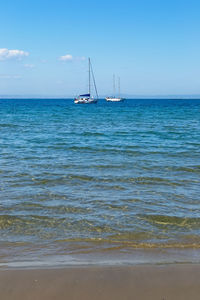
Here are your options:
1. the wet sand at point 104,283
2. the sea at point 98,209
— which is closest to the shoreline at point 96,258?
the sea at point 98,209

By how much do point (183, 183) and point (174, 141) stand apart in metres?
11.0

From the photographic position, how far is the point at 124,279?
16.1 ft

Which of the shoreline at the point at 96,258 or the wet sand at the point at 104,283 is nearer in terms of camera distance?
the wet sand at the point at 104,283

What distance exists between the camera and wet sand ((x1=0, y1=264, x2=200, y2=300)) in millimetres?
4547

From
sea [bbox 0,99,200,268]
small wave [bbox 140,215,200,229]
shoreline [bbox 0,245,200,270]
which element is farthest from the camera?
small wave [bbox 140,215,200,229]

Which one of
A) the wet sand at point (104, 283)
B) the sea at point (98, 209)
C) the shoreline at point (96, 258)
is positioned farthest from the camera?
the sea at point (98, 209)

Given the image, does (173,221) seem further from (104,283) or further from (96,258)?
(104,283)

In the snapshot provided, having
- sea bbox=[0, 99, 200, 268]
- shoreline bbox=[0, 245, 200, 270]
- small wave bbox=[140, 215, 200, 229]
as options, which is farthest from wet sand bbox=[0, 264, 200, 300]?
small wave bbox=[140, 215, 200, 229]

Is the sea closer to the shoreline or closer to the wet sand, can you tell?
the shoreline

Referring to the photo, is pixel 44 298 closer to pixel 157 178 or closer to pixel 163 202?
pixel 163 202

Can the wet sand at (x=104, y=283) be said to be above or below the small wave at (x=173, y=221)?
above

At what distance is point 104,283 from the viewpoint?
4832 millimetres

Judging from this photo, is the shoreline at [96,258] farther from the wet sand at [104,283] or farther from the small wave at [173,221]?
the small wave at [173,221]

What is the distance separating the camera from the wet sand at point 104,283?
4547 millimetres
